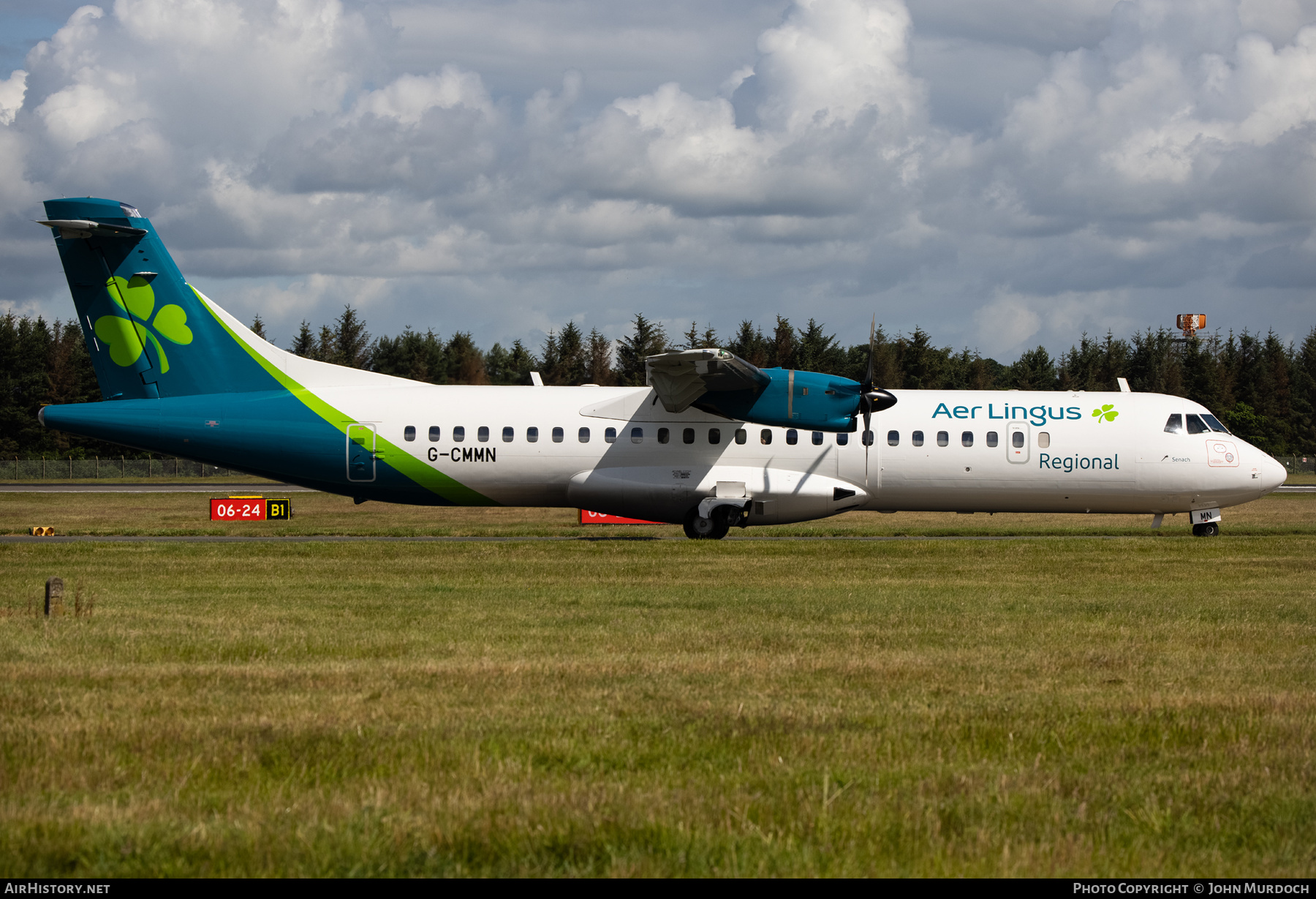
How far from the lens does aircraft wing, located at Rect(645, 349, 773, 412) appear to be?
2442 centimetres

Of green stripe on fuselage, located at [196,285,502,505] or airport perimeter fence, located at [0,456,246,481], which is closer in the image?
green stripe on fuselage, located at [196,285,502,505]

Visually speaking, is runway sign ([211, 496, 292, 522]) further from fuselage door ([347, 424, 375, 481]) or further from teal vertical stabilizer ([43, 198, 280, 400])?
fuselage door ([347, 424, 375, 481])

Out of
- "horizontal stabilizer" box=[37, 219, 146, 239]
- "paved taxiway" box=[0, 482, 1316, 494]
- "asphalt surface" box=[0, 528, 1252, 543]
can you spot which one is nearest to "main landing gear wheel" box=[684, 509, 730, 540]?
"asphalt surface" box=[0, 528, 1252, 543]

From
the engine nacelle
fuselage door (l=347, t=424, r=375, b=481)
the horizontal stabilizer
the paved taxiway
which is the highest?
the horizontal stabilizer

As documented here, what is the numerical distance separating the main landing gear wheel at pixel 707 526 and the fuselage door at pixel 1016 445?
21.8 feet

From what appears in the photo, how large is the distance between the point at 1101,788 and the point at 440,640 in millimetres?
7394

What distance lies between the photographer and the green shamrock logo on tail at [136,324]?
25625 mm

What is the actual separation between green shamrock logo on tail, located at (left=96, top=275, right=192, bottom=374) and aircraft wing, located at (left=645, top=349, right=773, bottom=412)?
10.4m

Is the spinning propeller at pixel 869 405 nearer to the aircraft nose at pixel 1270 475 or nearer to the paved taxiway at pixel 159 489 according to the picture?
the aircraft nose at pixel 1270 475

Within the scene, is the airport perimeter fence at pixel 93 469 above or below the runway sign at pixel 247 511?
above

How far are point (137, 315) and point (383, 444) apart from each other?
5.96 m

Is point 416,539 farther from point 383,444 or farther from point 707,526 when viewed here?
point 707,526

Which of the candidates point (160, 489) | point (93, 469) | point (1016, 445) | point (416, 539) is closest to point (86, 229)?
point (416, 539)

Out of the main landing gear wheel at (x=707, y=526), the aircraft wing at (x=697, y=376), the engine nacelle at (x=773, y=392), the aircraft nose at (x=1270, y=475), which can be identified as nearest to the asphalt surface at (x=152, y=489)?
the main landing gear wheel at (x=707, y=526)
